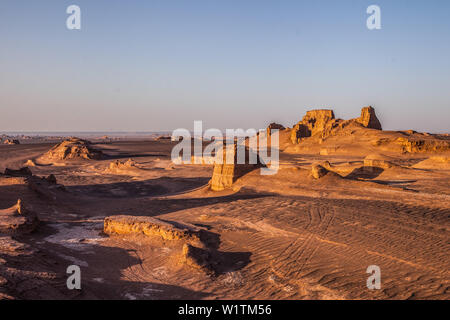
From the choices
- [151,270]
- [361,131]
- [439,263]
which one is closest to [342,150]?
[361,131]

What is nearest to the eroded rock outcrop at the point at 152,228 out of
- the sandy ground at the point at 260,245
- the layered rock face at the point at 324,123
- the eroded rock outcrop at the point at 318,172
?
the sandy ground at the point at 260,245

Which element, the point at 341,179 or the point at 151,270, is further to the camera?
the point at 341,179

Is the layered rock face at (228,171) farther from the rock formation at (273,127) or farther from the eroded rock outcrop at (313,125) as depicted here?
the rock formation at (273,127)

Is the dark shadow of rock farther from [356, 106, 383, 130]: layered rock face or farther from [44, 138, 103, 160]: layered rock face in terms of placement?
[356, 106, 383, 130]: layered rock face

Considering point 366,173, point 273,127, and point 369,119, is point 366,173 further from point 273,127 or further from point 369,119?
point 273,127

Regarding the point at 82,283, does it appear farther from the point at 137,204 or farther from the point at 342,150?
the point at 342,150

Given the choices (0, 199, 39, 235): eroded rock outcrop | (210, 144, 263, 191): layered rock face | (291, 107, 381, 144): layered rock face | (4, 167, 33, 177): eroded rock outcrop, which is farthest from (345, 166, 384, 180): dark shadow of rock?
(291, 107, 381, 144): layered rock face
